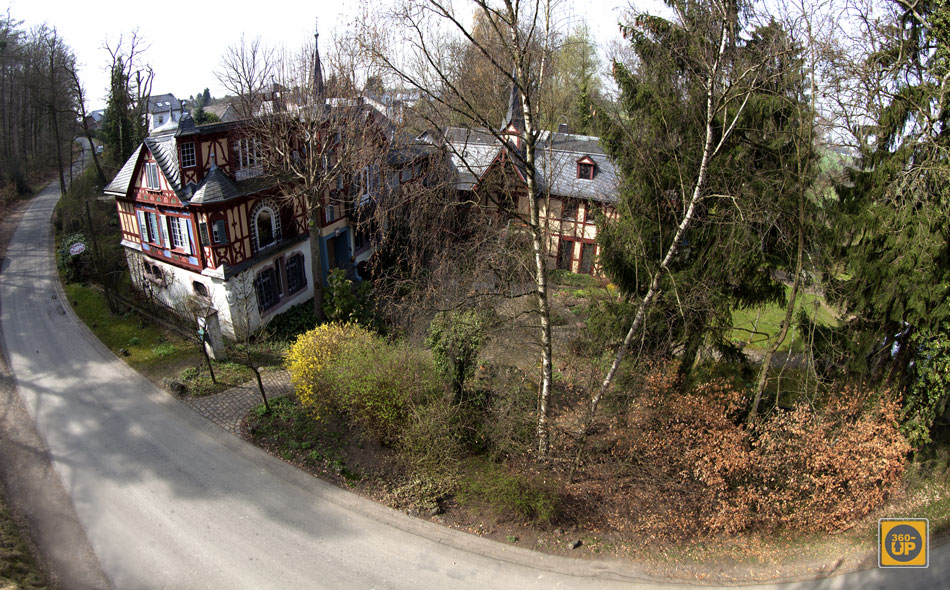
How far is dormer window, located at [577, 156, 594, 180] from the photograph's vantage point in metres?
26.6

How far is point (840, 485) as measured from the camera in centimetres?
1198

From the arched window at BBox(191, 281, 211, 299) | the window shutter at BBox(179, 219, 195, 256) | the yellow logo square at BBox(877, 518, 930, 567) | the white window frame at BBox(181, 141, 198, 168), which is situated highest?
the white window frame at BBox(181, 141, 198, 168)

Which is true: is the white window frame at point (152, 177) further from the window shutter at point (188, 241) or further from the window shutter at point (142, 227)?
the window shutter at point (188, 241)

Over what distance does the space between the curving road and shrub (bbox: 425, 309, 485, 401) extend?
11.8 feet

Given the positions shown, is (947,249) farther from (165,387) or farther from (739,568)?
(165,387)

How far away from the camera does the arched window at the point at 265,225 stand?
66.0 ft

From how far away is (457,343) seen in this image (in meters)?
13.7

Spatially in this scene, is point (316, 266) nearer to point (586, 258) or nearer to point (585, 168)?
point (586, 258)

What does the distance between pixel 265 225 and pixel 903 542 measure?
21264 millimetres

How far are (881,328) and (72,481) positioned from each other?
64.0 feet

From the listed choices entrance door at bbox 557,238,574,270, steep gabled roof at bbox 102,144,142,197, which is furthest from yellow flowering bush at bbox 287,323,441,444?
entrance door at bbox 557,238,574,270

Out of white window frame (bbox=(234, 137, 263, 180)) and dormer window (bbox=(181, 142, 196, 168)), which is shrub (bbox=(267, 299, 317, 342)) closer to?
white window frame (bbox=(234, 137, 263, 180))

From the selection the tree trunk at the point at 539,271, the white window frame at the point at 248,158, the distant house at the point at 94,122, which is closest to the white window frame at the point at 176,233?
the white window frame at the point at 248,158

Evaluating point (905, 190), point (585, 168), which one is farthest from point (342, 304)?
point (905, 190)
